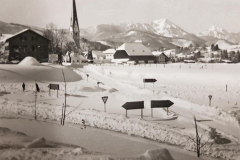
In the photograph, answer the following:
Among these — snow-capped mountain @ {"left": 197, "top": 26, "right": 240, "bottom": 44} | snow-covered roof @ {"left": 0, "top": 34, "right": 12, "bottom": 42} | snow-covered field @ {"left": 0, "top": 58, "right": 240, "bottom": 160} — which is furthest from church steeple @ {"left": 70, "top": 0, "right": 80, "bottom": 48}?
snow-capped mountain @ {"left": 197, "top": 26, "right": 240, "bottom": 44}

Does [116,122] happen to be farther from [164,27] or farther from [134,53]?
[164,27]

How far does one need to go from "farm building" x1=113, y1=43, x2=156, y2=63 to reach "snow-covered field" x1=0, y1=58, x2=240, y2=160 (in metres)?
0.14

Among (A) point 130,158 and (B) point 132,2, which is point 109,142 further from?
(B) point 132,2

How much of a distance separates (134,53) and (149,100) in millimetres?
882

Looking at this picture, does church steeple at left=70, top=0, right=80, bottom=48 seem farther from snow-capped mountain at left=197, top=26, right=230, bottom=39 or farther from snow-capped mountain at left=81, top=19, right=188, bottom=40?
snow-capped mountain at left=197, top=26, right=230, bottom=39

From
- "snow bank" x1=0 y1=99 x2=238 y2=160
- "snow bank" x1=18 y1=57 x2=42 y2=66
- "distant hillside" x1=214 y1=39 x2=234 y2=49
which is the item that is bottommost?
"snow bank" x1=0 y1=99 x2=238 y2=160

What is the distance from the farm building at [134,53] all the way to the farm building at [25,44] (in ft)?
3.95

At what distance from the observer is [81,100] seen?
3418 millimetres

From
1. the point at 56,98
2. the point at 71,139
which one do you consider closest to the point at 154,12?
the point at 56,98

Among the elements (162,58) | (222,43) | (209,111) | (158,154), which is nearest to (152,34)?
(162,58)

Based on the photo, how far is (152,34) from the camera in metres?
3.67

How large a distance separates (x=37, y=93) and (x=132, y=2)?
1976 millimetres

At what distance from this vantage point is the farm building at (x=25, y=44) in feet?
11.4

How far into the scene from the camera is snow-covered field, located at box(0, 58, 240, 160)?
2.94 meters
